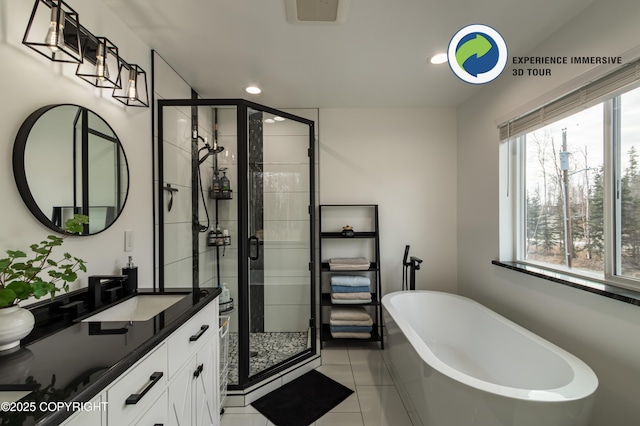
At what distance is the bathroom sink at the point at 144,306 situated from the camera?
1.36 meters

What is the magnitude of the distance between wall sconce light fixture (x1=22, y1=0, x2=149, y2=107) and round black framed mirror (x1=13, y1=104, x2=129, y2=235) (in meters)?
0.20

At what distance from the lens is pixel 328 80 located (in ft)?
7.70

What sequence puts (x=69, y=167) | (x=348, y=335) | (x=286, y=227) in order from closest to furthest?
(x=69, y=167), (x=286, y=227), (x=348, y=335)

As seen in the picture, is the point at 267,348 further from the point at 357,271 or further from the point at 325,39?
the point at 325,39

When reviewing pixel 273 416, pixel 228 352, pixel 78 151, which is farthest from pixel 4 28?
pixel 273 416

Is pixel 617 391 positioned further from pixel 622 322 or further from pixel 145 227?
pixel 145 227

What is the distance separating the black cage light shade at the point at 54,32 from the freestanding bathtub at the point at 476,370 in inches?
88.7

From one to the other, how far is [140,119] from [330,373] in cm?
245

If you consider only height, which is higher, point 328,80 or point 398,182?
point 328,80

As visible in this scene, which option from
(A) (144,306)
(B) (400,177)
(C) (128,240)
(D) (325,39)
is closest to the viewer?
(A) (144,306)

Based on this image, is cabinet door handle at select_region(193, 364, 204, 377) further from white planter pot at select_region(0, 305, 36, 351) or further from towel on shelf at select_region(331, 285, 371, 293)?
towel on shelf at select_region(331, 285, 371, 293)

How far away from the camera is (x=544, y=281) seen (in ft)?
5.88

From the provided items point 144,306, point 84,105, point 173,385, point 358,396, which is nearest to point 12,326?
point 173,385

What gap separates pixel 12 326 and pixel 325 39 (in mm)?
2035
